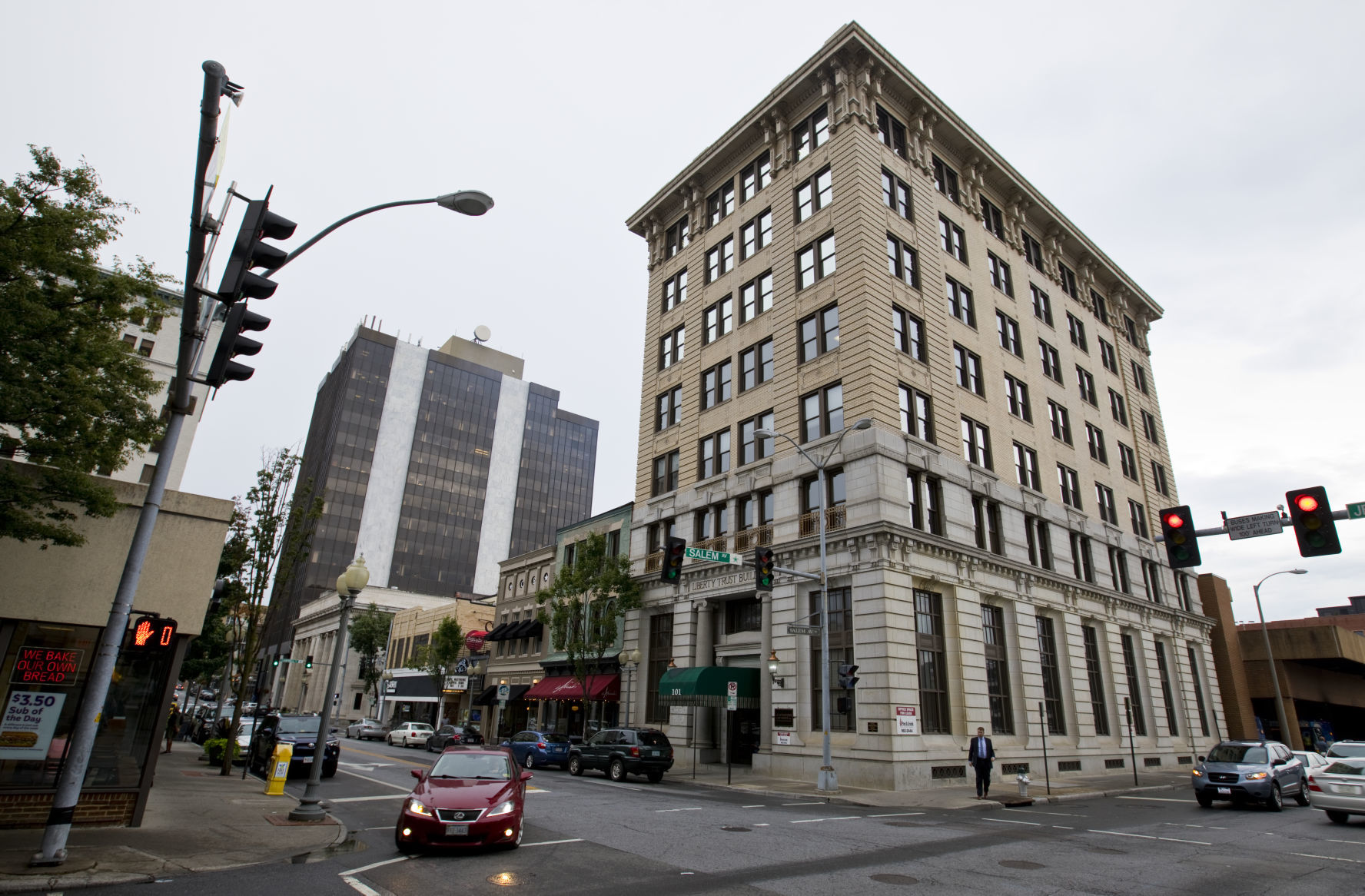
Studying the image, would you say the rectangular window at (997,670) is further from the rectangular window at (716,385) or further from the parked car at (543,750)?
the parked car at (543,750)

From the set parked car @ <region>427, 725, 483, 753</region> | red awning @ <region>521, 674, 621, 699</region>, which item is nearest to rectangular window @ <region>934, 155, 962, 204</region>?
red awning @ <region>521, 674, 621, 699</region>

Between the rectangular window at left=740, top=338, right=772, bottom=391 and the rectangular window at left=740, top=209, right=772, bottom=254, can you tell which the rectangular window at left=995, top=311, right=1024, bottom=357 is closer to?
the rectangular window at left=740, top=338, right=772, bottom=391

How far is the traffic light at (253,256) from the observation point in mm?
8953

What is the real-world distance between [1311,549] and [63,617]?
2117cm

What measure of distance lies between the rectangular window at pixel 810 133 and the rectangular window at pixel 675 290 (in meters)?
9.46

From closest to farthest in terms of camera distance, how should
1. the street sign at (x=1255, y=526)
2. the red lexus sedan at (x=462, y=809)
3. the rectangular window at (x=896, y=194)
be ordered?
the red lexus sedan at (x=462, y=809), the street sign at (x=1255, y=526), the rectangular window at (x=896, y=194)

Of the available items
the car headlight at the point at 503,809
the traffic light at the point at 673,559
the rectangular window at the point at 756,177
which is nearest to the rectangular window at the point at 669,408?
the rectangular window at the point at 756,177

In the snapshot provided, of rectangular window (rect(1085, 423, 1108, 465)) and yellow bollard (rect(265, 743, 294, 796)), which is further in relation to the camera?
rectangular window (rect(1085, 423, 1108, 465))

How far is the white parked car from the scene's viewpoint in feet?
148

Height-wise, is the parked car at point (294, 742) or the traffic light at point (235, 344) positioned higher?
the traffic light at point (235, 344)

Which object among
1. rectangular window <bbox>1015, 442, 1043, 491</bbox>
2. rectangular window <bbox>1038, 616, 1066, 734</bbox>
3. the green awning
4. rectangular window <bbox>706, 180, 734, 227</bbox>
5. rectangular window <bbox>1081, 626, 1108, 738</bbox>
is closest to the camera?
the green awning

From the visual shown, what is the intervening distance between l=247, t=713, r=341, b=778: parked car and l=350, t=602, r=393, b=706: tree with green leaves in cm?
5664

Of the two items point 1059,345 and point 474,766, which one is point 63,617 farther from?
point 1059,345

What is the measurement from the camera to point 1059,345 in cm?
4159
